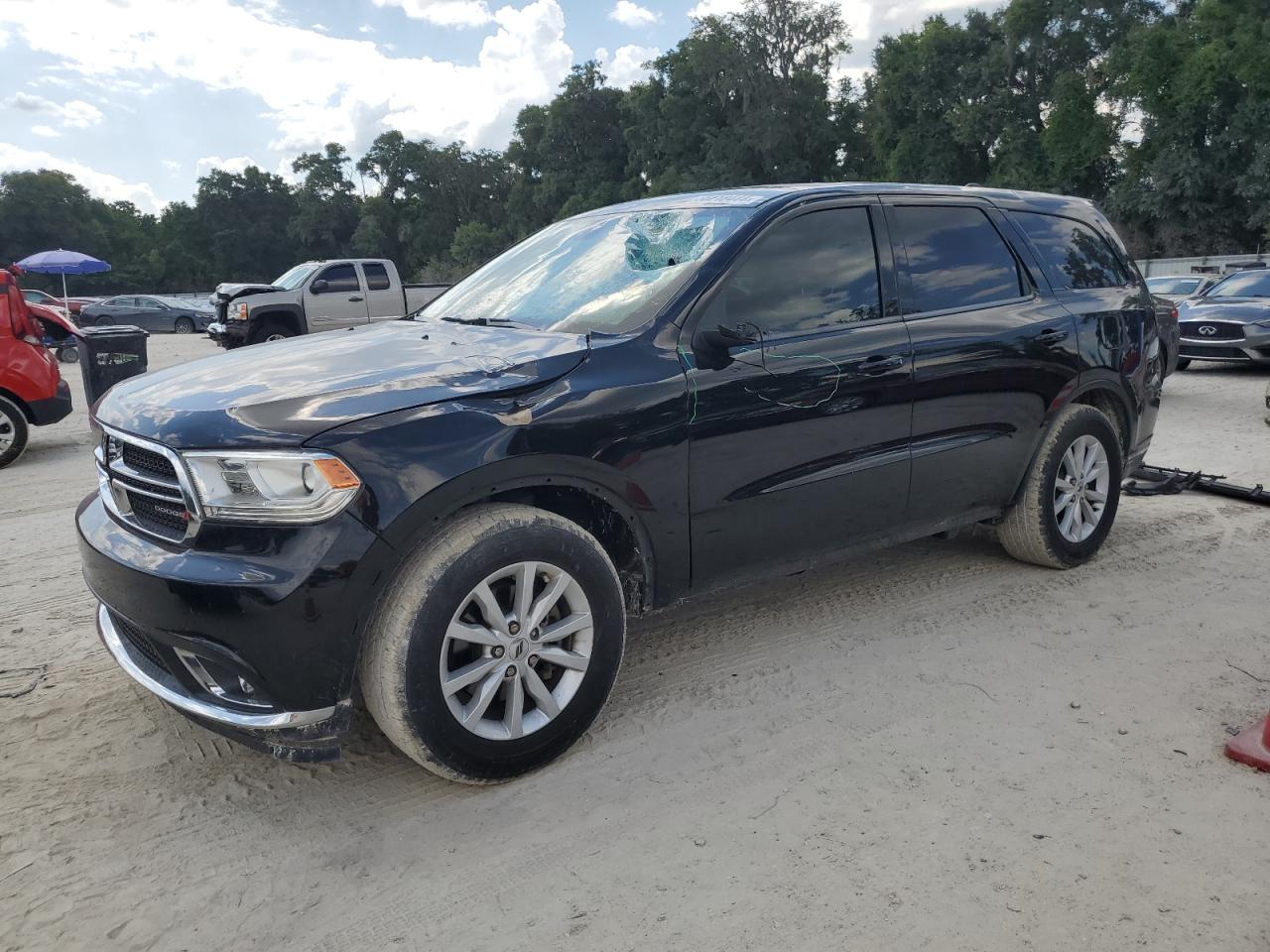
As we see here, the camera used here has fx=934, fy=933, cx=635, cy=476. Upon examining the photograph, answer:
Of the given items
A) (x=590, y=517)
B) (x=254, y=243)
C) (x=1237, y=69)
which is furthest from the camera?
(x=254, y=243)

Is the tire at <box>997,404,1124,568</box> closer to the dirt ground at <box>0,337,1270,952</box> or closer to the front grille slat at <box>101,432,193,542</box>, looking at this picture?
the dirt ground at <box>0,337,1270,952</box>

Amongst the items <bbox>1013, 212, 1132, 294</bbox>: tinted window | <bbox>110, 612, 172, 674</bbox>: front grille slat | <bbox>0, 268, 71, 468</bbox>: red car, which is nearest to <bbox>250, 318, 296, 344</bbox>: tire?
<bbox>0, 268, 71, 468</bbox>: red car

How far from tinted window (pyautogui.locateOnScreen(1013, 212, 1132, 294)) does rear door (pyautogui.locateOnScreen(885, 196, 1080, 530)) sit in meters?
0.18

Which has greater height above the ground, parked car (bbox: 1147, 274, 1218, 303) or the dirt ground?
parked car (bbox: 1147, 274, 1218, 303)

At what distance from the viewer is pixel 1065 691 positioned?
3520mm

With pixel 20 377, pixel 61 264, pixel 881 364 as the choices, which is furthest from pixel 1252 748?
pixel 61 264

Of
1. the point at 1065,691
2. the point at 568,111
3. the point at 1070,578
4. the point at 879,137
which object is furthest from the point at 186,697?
the point at 568,111

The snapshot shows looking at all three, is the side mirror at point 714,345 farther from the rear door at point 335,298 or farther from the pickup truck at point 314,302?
the rear door at point 335,298

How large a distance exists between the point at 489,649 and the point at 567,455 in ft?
2.12

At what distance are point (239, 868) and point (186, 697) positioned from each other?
0.51m

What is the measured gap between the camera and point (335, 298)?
58.5ft

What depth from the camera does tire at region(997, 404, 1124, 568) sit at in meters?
4.57

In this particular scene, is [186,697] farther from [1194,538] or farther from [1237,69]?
[1237,69]

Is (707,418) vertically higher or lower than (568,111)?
lower
